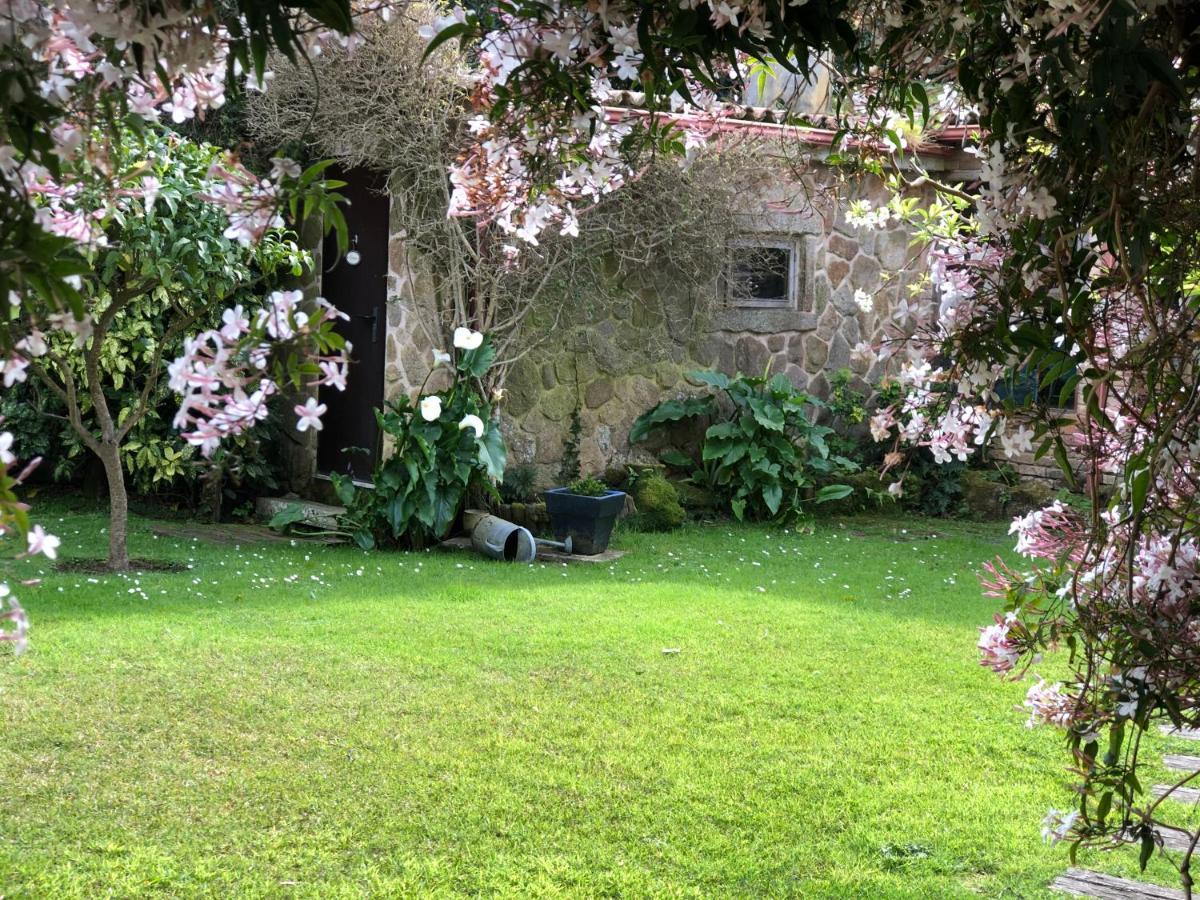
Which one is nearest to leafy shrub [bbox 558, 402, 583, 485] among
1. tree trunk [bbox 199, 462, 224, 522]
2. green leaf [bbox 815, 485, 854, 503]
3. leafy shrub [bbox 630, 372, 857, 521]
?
leafy shrub [bbox 630, 372, 857, 521]

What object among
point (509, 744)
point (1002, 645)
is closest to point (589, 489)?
point (509, 744)

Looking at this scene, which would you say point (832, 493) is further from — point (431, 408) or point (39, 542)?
point (39, 542)

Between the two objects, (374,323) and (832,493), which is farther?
(832,493)

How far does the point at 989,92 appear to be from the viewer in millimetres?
1900

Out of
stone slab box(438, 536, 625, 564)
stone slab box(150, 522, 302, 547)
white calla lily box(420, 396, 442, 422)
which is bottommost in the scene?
stone slab box(150, 522, 302, 547)

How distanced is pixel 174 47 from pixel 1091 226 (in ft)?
4.17

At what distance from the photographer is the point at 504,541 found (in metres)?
7.06

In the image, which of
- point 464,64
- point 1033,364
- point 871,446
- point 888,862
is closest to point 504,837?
point 888,862

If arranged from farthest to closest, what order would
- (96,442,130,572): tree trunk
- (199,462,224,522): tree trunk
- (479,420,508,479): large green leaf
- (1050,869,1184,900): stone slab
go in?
(199,462,224,522): tree trunk → (479,420,508,479): large green leaf → (96,442,130,572): tree trunk → (1050,869,1184,900): stone slab

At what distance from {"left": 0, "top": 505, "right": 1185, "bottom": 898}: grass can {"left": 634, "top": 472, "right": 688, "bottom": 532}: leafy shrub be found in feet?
5.86

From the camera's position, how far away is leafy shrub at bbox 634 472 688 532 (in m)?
8.20

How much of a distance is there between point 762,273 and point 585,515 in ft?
9.11

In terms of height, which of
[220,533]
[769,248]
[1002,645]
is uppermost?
[769,248]

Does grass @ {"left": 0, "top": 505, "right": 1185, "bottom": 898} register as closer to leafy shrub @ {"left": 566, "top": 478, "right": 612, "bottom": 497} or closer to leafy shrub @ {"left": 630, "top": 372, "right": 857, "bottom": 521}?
leafy shrub @ {"left": 566, "top": 478, "right": 612, "bottom": 497}
